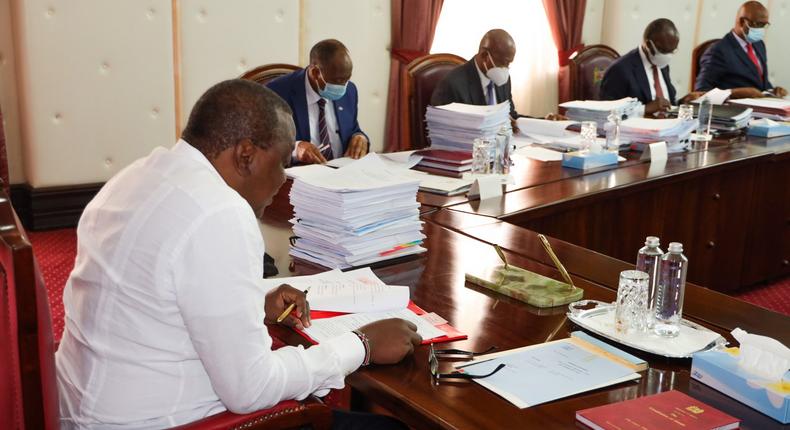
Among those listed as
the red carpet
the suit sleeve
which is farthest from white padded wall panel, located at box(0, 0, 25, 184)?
the suit sleeve

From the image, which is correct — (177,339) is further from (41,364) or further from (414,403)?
(414,403)

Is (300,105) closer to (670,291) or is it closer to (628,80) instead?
(628,80)

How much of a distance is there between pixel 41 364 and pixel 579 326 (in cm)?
93

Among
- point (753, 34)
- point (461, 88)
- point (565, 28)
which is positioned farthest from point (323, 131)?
point (753, 34)

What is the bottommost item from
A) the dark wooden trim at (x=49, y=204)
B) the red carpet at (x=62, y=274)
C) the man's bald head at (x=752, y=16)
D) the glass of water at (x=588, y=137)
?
the red carpet at (x=62, y=274)

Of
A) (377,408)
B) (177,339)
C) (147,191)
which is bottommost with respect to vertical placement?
(377,408)

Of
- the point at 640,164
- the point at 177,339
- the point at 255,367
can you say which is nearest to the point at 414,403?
the point at 255,367

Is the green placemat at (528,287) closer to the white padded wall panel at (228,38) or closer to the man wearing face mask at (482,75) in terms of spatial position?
the man wearing face mask at (482,75)

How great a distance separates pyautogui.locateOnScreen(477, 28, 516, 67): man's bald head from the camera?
378cm

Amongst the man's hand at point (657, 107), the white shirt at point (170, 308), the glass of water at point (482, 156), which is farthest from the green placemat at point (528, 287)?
the man's hand at point (657, 107)

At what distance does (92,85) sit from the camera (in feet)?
13.4

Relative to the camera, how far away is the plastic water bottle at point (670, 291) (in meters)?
1.55

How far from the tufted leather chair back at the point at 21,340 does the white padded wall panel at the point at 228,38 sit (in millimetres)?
3342

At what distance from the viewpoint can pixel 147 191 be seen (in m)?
1.23
